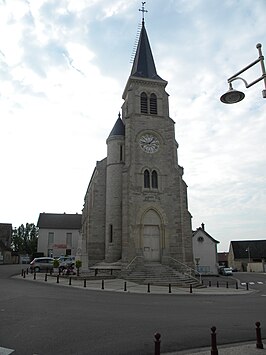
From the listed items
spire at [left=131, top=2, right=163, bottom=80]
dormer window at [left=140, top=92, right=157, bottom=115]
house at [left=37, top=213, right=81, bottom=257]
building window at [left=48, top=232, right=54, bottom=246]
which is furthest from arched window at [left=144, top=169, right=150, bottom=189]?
building window at [left=48, top=232, right=54, bottom=246]

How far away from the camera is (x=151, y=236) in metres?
29.2

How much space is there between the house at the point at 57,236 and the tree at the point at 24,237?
26668mm

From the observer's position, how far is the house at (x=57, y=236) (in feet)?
192

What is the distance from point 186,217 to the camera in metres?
30.6

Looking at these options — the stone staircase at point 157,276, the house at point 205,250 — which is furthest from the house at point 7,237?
the stone staircase at point 157,276

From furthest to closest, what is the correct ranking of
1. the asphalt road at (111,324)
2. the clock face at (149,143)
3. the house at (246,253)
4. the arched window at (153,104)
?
1. the house at (246,253)
2. the arched window at (153,104)
3. the clock face at (149,143)
4. the asphalt road at (111,324)

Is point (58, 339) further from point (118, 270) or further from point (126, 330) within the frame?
point (118, 270)

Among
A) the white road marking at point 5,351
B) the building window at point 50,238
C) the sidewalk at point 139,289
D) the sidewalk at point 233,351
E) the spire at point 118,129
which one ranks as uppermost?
the spire at point 118,129

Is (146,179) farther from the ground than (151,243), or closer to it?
farther from the ground

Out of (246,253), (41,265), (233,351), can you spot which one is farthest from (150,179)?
(246,253)

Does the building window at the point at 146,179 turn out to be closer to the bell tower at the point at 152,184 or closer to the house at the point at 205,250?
the bell tower at the point at 152,184

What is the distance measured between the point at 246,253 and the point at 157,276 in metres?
50.3

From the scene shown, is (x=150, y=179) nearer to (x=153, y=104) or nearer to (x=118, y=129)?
(x=118, y=129)

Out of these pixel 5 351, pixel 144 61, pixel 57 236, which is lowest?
pixel 5 351
